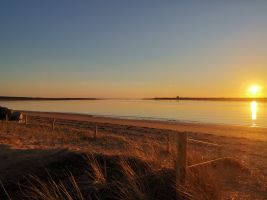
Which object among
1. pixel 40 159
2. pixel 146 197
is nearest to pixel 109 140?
pixel 40 159

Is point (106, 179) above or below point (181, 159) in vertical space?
below

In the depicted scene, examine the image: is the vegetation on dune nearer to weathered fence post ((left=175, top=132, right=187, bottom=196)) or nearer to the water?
weathered fence post ((left=175, top=132, right=187, bottom=196))

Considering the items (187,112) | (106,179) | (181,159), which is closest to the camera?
(181,159)

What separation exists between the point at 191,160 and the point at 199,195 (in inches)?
89.9

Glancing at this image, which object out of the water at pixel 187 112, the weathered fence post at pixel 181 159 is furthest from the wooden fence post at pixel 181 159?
the water at pixel 187 112

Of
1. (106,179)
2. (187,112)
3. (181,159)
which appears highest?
(181,159)

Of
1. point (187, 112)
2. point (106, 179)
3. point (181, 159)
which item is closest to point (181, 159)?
point (181, 159)

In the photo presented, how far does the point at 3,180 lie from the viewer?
716 centimetres

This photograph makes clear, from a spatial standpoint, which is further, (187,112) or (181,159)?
(187,112)

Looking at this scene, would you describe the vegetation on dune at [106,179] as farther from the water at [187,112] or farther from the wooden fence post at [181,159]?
the water at [187,112]

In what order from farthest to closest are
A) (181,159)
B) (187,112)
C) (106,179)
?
(187,112), (106,179), (181,159)

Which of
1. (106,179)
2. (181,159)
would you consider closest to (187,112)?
(106,179)

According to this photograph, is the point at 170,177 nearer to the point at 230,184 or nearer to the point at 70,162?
the point at 230,184

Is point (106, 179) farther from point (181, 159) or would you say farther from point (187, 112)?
point (187, 112)
